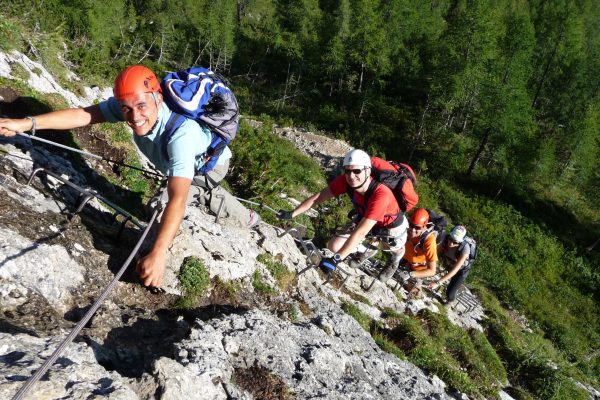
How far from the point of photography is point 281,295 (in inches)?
247

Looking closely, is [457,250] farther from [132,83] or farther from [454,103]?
[454,103]

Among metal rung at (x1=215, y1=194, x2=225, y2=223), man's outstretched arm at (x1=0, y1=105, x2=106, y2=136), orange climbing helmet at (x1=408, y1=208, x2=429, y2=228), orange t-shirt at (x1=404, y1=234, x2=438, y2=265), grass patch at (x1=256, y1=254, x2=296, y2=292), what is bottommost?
orange t-shirt at (x1=404, y1=234, x2=438, y2=265)

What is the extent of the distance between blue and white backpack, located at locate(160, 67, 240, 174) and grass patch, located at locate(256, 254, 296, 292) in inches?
85.1

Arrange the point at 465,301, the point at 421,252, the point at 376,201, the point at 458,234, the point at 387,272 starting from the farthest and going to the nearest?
1. the point at 465,301
2. the point at 458,234
3. the point at 387,272
4. the point at 421,252
5. the point at 376,201

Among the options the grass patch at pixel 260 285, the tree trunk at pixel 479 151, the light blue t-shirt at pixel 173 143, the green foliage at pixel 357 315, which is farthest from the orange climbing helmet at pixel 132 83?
the tree trunk at pixel 479 151

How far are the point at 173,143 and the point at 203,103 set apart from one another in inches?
28.1

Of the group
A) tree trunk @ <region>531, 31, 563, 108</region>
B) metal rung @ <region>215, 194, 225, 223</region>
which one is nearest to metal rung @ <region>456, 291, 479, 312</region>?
metal rung @ <region>215, 194, 225, 223</region>

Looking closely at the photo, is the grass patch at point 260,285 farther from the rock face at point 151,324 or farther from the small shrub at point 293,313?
the small shrub at point 293,313

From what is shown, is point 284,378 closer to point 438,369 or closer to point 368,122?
point 438,369

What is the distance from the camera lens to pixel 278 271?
659cm

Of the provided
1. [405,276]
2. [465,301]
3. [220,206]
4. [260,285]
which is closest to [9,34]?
[220,206]

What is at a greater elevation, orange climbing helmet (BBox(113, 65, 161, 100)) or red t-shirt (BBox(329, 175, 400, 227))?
orange climbing helmet (BBox(113, 65, 161, 100))

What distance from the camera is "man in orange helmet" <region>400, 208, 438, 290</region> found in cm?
943

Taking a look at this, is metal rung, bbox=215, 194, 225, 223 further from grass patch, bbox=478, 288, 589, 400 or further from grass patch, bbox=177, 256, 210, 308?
grass patch, bbox=478, 288, 589, 400
